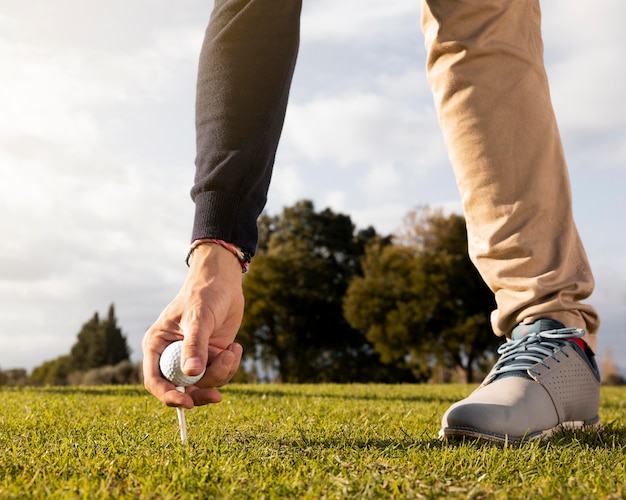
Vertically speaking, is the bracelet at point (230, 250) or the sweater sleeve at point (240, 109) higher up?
the sweater sleeve at point (240, 109)

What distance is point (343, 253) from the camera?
113 feet

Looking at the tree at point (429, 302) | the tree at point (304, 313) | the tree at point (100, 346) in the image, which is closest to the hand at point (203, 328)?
the tree at point (429, 302)

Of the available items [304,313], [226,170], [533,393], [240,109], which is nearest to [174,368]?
[226,170]

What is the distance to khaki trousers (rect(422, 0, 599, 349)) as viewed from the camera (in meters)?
2.90

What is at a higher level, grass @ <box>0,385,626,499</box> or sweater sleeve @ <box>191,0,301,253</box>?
sweater sleeve @ <box>191,0,301,253</box>

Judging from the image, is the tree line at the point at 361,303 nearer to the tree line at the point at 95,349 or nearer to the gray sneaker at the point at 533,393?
the tree line at the point at 95,349

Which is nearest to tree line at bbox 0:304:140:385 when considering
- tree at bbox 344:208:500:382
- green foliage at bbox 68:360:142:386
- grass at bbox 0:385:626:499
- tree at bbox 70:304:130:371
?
tree at bbox 70:304:130:371

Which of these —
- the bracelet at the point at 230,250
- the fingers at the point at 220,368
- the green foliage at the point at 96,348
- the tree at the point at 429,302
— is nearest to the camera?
the fingers at the point at 220,368

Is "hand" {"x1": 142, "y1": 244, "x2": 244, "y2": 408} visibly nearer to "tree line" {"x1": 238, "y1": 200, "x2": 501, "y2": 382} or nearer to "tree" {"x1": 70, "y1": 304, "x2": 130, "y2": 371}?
"tree line" {"x1": 238, "y1": 200, "x2": 501, "y2": 382}

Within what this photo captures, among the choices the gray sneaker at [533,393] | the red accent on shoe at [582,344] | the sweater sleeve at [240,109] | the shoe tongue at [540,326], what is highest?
the sweater sleeve at [240,109]

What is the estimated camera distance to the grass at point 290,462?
1587 millimetres

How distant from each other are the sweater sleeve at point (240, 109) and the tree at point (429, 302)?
25.0 meters

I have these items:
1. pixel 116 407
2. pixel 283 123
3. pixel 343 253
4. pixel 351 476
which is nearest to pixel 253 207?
pixel 283 123

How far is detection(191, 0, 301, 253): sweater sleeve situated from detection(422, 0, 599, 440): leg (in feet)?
2.92
